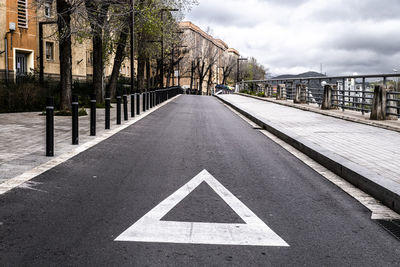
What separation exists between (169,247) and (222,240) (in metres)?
0.47

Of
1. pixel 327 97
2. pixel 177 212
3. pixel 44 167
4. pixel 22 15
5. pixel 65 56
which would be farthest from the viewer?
pixel 22 15

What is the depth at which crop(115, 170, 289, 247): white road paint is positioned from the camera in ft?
12.3

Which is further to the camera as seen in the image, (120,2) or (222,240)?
(120,2)

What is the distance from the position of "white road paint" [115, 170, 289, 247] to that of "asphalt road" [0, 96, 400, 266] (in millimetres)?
89

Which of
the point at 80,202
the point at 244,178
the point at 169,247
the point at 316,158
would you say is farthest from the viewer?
the point at 316,158

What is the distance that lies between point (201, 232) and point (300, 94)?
21.9m

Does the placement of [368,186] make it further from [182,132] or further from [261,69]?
[261,69]

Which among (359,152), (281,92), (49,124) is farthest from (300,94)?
(49,124)

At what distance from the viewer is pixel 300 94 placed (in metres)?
25.0

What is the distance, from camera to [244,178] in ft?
20.6

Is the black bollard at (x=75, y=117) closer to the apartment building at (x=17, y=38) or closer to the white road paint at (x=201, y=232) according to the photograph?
the white road paint at (x=201, y=232)

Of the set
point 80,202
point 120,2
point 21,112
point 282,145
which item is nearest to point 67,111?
point 21,112

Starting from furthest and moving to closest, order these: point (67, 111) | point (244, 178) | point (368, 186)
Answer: point (67, 111) → point (244, 178) → point (368, 186)

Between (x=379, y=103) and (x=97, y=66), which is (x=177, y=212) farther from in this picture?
(x=97, y=66)
